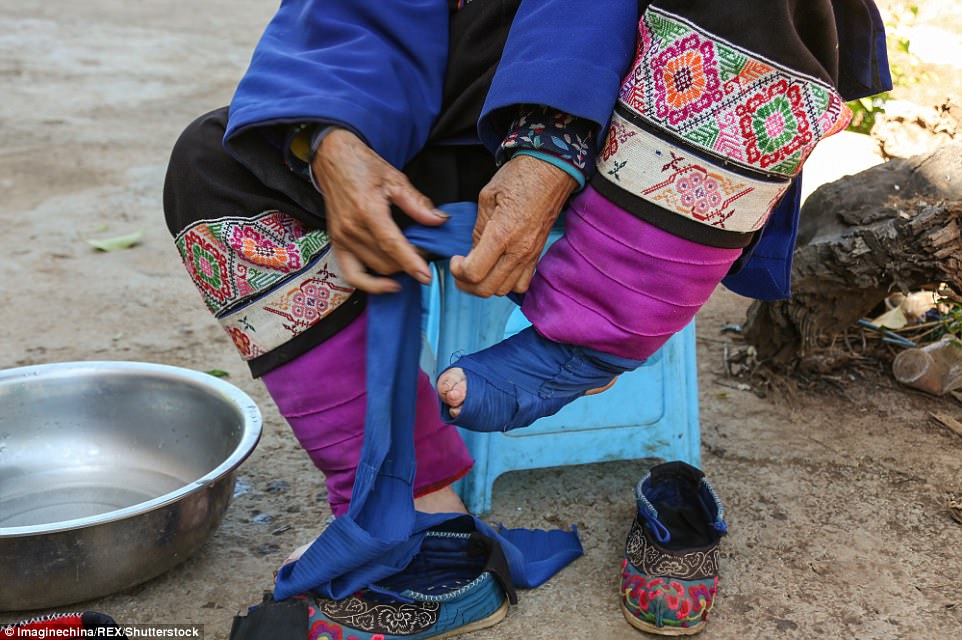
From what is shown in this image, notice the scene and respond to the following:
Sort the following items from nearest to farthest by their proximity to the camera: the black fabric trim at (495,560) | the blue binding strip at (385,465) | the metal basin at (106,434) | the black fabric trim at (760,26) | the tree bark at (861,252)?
the black fabric trim at (760,26)
the blue binding strip at (385,465)
the black fabric trim at (495,560)
the metal basin at (106,434)
the tree bark at (861,252)

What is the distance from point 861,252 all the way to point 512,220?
1.29 meters

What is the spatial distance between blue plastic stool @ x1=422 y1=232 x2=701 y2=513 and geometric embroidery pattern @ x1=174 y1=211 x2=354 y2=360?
46 centimetres

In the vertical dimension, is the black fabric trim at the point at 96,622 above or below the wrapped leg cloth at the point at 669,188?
below

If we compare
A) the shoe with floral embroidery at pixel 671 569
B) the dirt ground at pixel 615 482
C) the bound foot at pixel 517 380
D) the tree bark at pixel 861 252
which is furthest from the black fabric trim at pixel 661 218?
the tree bark at pixel 861 252

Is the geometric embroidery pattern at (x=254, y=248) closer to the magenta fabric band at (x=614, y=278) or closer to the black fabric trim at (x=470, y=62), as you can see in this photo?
the black fabric trim at (x=470, y=62)

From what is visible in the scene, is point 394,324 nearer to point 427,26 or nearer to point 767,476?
point 427,26

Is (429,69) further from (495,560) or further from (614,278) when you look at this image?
(495,560)

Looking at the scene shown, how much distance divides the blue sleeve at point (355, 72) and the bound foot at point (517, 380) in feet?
1.15

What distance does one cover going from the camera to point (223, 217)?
1452mm

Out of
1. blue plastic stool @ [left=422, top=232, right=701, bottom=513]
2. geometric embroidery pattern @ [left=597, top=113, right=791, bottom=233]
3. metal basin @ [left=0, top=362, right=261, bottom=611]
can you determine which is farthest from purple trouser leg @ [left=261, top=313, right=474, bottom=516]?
geometric embroidery pattern @ [left=597, top=113, right=791, bottom=233]

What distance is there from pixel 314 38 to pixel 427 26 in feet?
0.59

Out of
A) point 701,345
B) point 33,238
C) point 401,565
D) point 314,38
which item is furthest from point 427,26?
point 33,238

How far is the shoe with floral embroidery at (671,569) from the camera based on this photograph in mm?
1590

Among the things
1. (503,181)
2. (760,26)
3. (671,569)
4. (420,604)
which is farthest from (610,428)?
(760,26)
